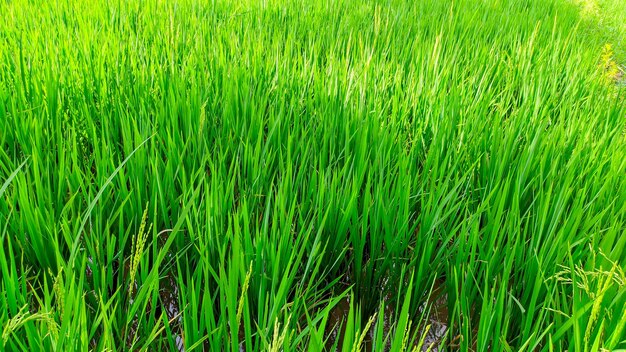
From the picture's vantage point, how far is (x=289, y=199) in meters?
1.04

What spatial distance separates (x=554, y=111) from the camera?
5.74 feet

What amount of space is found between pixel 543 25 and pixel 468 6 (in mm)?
557

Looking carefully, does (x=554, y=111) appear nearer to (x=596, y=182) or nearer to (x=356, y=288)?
(x=596, y=182)

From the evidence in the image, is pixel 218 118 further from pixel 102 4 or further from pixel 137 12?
pixel 102 4

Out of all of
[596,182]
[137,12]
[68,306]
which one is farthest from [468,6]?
[68,306]

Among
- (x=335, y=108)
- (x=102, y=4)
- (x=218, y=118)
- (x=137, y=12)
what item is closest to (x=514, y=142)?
(x=335, y=108)

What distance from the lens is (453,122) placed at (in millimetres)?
1360

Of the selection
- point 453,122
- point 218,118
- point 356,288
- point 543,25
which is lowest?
point 356,288

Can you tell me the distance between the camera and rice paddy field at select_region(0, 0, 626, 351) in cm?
71

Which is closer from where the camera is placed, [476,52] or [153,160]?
[153,160]

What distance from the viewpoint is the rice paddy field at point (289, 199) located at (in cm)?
71

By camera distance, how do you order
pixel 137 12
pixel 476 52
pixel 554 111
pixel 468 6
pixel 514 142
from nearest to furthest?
1. pixel 514 142
2. pixel 554 111
3. pixel 476 52
4. pixel 137 12
5. pixel 468 6

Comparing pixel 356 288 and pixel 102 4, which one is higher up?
pixel 102 4

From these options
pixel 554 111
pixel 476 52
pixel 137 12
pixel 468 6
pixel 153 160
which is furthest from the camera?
pixel 468 6
